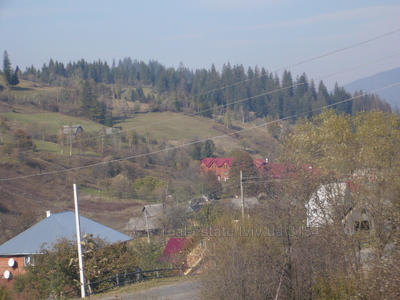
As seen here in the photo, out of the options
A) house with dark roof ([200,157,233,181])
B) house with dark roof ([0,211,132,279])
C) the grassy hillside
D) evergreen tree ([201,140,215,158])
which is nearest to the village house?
the grassy hillside

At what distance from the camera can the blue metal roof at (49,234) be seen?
18484 millimetres

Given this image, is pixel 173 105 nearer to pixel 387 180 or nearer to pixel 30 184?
pixel 30 184

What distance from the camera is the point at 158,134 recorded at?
68938 mm

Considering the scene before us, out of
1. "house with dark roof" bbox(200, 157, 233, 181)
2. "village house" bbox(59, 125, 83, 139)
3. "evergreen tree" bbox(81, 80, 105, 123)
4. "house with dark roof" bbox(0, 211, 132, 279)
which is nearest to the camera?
"house with dark roof" bbox(0, 211, 132, 279)

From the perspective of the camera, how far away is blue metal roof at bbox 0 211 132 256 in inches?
728

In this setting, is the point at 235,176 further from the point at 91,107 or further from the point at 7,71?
the point at 7,71

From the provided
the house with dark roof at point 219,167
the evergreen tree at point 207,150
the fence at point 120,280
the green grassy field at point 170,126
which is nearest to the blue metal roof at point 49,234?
the fence at point 120,280

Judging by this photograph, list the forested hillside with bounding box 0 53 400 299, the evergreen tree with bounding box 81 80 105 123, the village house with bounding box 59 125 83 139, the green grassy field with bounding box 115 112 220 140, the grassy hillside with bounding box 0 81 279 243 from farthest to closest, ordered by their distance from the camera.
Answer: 1. the evergreen tree with bounding box 81 80 105 123
2. the green grassy field with bounding box 115 112 220 140
3. the village house with bounding box 59 125 83 139
4. the grassy hillside with bounding box 0 81 279 243
5. the forested hillside with bounding box 0 53 400 299

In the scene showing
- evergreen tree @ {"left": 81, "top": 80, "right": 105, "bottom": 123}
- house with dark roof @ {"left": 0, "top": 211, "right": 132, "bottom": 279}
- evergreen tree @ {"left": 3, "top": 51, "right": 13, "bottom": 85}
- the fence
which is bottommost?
the fence

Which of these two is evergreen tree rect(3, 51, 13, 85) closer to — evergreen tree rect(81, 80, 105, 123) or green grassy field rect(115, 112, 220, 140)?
evergreen tree rect(81, 80, 105, 123)

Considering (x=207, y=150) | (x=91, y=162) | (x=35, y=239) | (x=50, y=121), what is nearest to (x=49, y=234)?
(x=35, y=239)

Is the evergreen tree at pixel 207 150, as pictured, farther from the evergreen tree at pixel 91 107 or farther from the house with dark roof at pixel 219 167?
the evergreen tree at pixel 91 107

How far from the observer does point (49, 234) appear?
1883cm

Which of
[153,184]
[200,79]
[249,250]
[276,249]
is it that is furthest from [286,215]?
[200,79]
